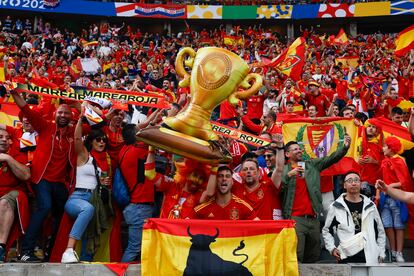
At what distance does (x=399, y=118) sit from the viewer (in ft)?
25.5

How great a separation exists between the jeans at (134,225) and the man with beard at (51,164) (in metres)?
0.73

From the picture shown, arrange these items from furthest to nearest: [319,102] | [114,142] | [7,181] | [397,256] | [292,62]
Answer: [292,62]
[319,102]
[114,142]
[397,256]
[7,181]

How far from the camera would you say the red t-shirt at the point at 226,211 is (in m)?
5.90

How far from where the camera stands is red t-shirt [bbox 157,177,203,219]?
592 centimetres

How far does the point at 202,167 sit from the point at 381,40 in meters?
22.8

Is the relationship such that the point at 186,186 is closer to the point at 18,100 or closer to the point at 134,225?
the point at 134,225

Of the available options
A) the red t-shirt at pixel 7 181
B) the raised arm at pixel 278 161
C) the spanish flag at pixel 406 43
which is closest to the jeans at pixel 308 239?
the raised arm at pixel 278 161

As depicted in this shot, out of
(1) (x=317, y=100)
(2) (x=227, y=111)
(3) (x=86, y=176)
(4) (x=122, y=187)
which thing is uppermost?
(1) (x=317, y=100)

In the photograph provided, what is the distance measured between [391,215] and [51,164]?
153 inches

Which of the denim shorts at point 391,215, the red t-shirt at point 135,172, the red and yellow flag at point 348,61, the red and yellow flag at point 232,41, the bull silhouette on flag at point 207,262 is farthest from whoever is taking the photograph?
the red and yellow flag at point 232,41

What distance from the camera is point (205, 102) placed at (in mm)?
5605

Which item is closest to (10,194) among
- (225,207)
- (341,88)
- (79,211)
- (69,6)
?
(79,211)

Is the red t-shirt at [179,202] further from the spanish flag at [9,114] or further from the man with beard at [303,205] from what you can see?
the spanish flag at [9,114]

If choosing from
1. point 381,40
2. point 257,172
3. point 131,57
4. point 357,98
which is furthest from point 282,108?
point 381,40
